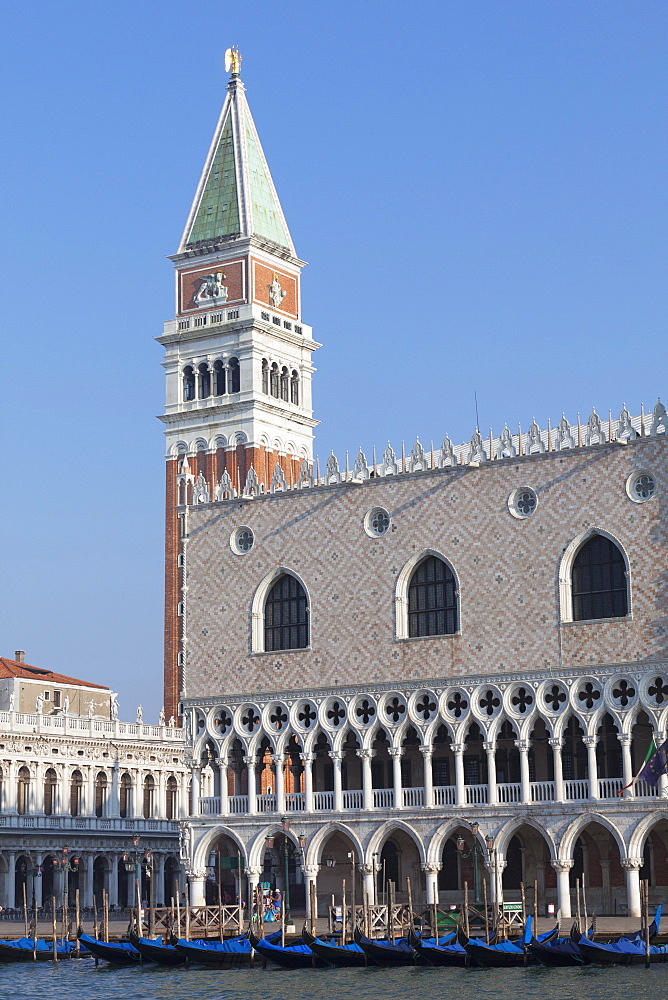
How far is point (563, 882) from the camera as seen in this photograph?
39750 millimetres

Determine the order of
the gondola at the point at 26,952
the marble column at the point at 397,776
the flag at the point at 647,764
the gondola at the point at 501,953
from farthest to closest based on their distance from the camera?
the marble column at the point at 397,776 → the gondola at the point at 26,952 → the flag at the point at 647,764 → the gondola at the point at 501,953

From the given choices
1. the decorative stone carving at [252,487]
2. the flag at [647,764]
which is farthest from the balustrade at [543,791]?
the decorative stone carving at [252,487]

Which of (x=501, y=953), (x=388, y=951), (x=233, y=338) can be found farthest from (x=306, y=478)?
(x=233, y=338)

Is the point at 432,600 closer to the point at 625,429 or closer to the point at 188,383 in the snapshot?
the point at 625,429

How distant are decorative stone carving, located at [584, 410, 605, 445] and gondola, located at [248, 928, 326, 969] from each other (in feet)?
46.7

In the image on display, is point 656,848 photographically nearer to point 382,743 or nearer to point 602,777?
point 602,777

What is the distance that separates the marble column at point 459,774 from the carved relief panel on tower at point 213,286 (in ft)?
107

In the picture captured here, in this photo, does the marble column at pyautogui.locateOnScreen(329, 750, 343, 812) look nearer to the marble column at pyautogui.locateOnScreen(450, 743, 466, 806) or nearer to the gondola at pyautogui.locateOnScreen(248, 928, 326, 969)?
the marble column at pyautogui.locateOnScreen(450, 743, 466, 806)

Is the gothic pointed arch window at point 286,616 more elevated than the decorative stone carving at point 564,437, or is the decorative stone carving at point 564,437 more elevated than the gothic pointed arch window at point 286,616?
the decorative stone carving at point 564,437

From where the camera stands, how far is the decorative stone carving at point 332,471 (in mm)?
44938

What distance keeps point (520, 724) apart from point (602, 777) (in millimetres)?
2537

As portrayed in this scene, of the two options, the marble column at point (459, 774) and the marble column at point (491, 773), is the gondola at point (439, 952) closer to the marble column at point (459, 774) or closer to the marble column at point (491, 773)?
the marble column at point (491, 773)

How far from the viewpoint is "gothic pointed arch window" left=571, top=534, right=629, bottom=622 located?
4012 cm

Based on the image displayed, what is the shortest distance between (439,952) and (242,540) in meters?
15.5
